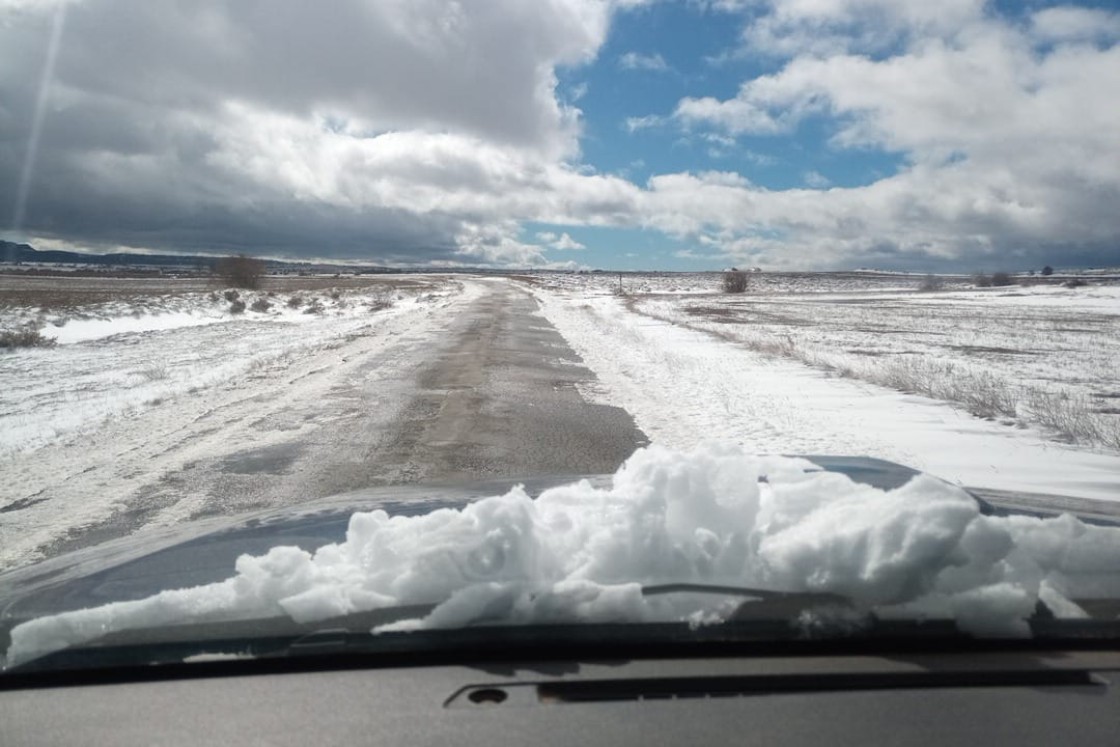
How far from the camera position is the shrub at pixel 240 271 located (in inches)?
2247

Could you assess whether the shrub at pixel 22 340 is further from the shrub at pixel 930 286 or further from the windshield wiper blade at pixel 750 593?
the shrub at pixel 930 286

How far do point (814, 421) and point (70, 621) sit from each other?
8.99 metres

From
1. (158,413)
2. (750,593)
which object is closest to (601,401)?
(158,413)

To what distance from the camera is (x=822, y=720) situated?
2.06 meters

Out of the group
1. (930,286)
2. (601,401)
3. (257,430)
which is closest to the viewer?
(257,430)

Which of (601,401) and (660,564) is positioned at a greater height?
(660,564)

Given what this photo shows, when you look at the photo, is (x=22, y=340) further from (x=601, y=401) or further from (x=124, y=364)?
(x=601, y=401)

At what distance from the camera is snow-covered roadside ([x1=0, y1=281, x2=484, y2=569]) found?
244 inches

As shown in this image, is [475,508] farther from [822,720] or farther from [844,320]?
[844,320]

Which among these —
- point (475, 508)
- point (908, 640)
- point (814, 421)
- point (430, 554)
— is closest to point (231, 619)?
point (430, 554)

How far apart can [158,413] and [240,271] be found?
166 ft

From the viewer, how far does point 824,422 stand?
10.1 m

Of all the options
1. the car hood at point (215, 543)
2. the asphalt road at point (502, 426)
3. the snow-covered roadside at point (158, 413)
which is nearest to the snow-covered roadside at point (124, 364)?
the snow-covered roadside at point (158, 413)

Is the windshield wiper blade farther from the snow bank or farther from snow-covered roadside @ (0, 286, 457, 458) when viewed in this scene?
snow-covered roadside @ (0, 286, 457, 458)
